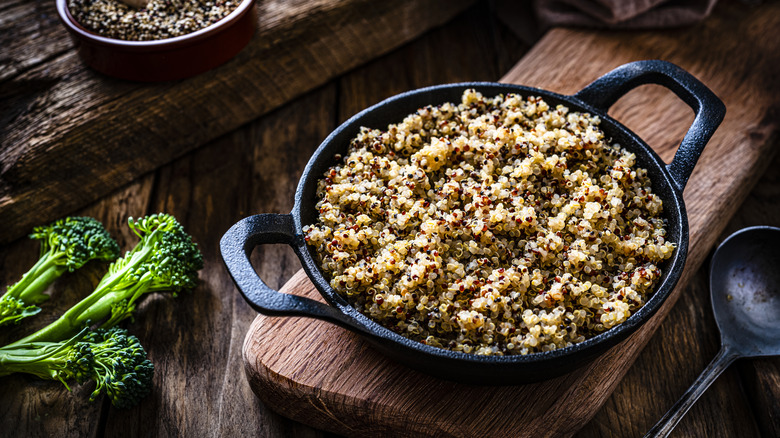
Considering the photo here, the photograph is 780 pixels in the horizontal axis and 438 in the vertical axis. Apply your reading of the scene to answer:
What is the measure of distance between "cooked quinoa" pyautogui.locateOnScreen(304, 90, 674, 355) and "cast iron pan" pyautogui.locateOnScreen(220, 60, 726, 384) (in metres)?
0.04

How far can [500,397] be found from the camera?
5.33 ft

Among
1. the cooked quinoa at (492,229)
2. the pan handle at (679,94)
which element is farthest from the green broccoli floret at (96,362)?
the pan handle at (679,94)

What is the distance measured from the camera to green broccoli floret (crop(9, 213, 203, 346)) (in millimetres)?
1831

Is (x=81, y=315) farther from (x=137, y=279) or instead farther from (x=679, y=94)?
(x=679, y=94)

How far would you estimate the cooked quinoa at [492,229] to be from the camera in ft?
4.78

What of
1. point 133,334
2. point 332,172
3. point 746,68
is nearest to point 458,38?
point 746,68

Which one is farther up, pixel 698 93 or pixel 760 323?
pixel 698 93

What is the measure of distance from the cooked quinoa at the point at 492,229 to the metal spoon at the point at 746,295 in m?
0.50

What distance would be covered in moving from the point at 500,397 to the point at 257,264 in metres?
0.95

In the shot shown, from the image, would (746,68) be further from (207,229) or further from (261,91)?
(207,229)

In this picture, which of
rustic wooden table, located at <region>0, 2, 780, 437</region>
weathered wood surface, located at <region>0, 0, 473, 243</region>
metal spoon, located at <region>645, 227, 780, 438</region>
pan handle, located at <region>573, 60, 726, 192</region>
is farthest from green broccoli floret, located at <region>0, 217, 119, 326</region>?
metal spoon, located at <region>645, 227, 780, 438</region>

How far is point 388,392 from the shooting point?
1623 millimetres

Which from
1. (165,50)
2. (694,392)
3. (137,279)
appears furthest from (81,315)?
(694,392)

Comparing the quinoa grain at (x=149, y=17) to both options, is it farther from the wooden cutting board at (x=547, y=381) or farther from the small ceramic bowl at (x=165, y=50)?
the wooden cutting board at (x=547, y=381)
